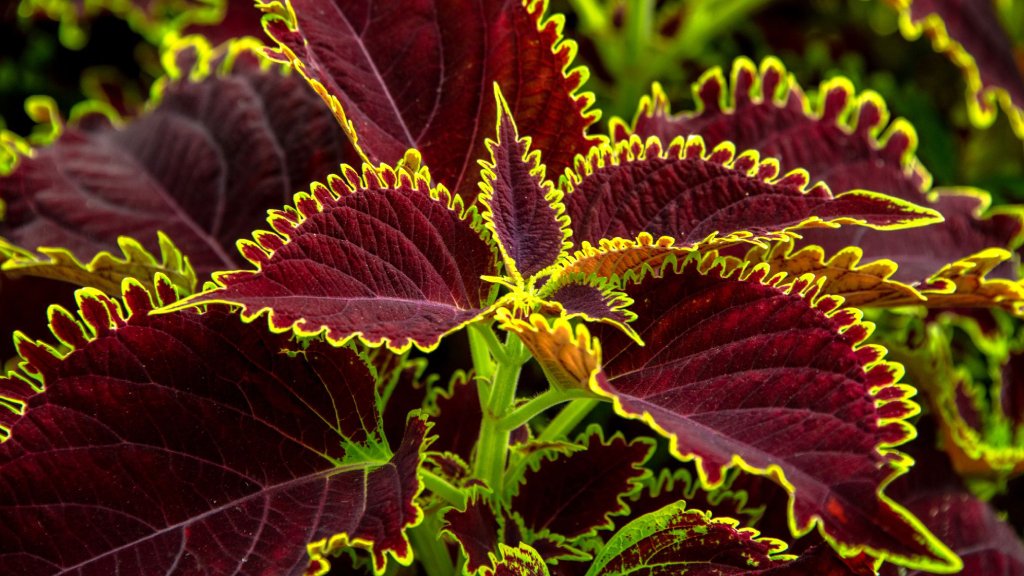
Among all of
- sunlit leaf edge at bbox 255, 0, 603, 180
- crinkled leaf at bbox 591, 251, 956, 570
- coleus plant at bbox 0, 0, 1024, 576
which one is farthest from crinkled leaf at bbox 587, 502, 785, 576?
sunlit leaf edge at bbox 255, 0, 603, 180

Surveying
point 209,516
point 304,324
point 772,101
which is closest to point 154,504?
point 209,516

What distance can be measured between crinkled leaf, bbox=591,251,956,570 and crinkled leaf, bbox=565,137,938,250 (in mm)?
40

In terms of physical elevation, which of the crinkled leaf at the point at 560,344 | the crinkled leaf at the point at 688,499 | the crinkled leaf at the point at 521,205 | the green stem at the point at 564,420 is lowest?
the crinkled leaf at the point at 688,499

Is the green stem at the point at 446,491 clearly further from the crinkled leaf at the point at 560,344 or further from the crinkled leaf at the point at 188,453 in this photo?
the crinkled leaf at the point at 560,344

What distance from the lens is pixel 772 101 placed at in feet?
3.26

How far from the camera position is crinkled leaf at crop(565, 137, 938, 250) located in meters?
0.69

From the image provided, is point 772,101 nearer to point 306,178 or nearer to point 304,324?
point 306,178

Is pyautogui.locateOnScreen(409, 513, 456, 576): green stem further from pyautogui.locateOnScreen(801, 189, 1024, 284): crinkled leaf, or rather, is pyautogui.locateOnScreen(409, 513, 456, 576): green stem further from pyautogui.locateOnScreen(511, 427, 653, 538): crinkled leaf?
pyautogui.locateOnScreen(801, 189, 1024, 284): crinkled leaf

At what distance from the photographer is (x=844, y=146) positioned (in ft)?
3.26

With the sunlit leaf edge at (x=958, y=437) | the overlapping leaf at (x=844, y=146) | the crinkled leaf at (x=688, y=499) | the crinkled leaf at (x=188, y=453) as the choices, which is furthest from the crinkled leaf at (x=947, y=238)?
the crinkled leaf at (x=188, y=453)

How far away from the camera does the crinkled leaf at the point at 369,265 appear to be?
0.59 metres

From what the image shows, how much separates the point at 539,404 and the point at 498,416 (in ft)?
0.15

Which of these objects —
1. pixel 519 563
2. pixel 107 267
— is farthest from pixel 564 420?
pixel 107 267

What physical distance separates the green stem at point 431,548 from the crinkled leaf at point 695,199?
0.78 ft
